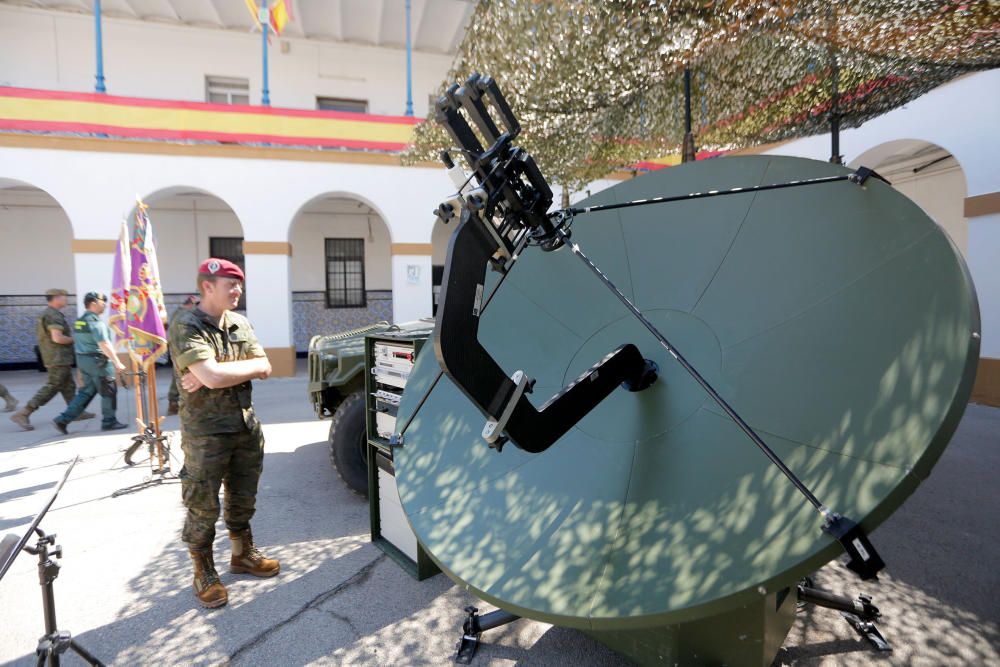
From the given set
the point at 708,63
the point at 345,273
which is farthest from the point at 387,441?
the point at 345,273

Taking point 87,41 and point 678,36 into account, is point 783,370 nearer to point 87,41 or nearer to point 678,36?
point 678,36

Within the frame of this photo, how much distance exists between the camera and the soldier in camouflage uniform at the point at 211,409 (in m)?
2.80

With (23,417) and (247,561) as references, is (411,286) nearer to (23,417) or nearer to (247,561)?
(23,417)

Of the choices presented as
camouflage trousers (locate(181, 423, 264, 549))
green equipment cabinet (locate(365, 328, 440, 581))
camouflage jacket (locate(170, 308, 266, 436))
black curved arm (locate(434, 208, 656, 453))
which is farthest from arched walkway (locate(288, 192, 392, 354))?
black curved arm (locate(434, 208, 656, 453))

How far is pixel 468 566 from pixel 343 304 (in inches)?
502

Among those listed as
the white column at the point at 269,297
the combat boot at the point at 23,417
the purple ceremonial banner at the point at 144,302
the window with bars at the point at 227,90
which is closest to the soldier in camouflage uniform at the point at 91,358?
the combat boot at the point at 23,417

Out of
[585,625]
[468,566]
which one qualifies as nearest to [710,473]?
[585,625]

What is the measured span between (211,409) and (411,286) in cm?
806

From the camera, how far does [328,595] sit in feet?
9.98

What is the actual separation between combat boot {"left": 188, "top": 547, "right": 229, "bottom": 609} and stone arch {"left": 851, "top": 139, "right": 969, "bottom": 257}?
10.7 metres

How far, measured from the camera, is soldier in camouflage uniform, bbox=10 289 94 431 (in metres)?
6.62

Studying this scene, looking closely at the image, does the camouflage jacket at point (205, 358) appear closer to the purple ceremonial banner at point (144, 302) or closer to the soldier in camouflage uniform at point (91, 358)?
the purple ceremonial banner at point (144, 302)

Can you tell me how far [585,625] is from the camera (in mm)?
1548

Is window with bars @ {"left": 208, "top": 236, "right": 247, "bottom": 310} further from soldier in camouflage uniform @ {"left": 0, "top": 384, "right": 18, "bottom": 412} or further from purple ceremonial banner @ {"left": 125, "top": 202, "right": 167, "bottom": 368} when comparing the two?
purple ceremonial banner @ {"left": 125, "top": 202, "right": 167, "bottom": 368}
